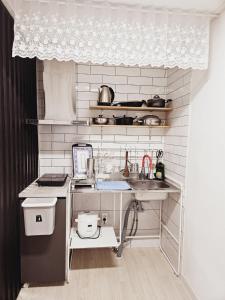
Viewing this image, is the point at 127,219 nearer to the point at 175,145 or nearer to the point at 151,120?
the point at 175,145

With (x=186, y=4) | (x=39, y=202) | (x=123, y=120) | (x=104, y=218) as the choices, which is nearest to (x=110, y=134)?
(x=123, y=120)

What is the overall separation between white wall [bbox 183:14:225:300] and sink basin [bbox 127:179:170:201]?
12.0 inches

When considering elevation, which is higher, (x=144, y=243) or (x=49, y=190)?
(x=49, y=190)

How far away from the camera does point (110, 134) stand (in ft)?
8.67

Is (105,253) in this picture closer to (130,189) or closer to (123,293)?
(123,293)

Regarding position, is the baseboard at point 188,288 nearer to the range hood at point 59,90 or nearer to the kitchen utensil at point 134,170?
the kitchen utensil at point 134,170

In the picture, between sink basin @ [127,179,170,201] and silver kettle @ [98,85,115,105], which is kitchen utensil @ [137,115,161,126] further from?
sink basin @ [127,179,170,201]

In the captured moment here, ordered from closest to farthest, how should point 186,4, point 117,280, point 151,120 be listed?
point 186,4 < point 117,280 < point 151,120

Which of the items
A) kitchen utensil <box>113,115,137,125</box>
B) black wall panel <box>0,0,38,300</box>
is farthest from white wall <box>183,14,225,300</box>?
black wall panel <box>0,0,38,300</box>

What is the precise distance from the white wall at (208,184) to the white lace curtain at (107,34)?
172 millimetres

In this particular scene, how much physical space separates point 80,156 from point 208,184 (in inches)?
55.4

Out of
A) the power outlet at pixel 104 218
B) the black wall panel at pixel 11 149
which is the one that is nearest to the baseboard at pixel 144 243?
the power outlet at pixel 104 218

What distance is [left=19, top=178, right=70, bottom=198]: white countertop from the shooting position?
1.83 meters

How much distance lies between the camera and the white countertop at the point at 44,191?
1831 mm
